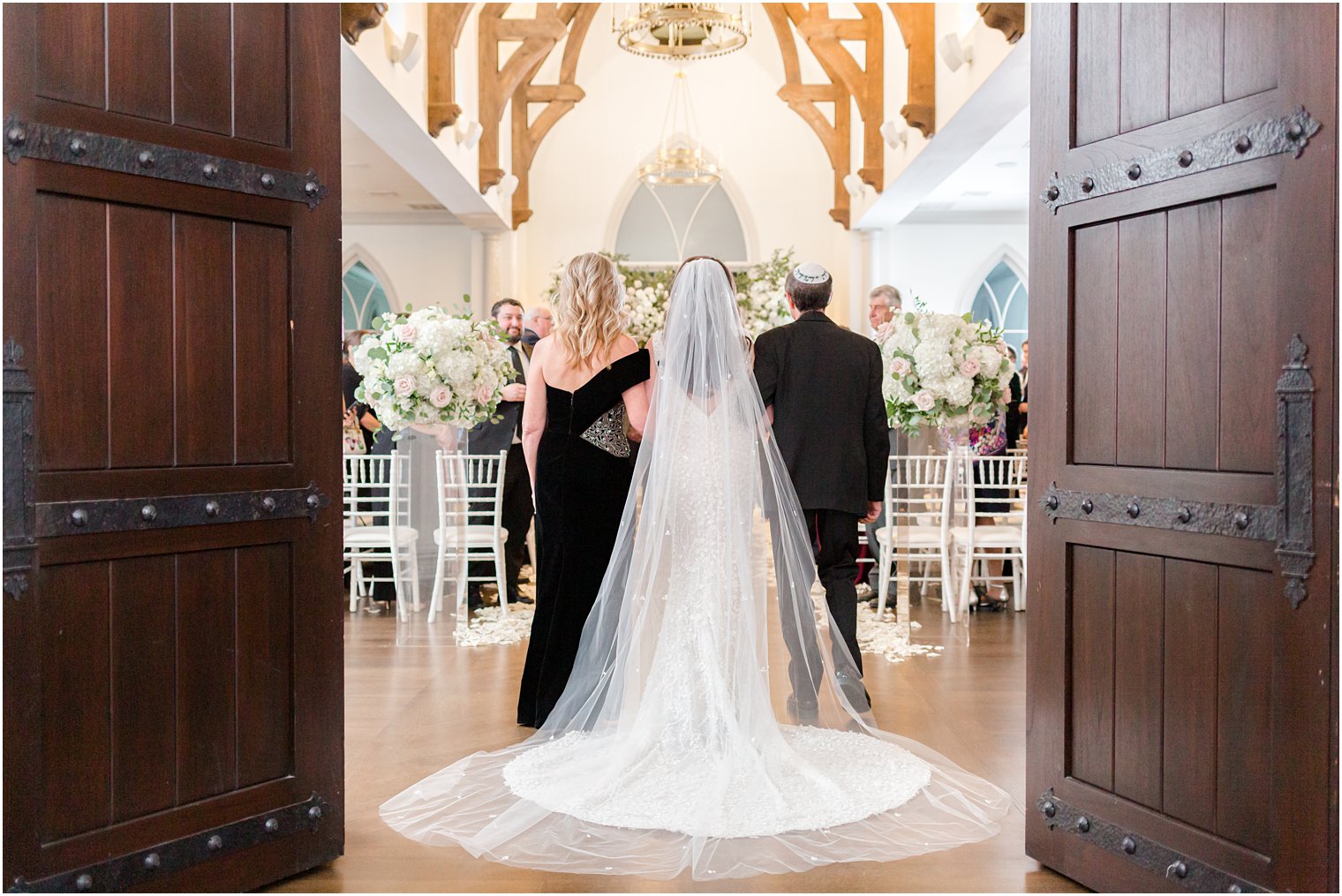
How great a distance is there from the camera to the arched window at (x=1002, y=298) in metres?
15.7

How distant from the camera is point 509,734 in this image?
13.8 feet

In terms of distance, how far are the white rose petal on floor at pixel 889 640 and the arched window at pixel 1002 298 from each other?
33.3 feet

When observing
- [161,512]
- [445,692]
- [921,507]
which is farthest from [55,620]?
[921,507]

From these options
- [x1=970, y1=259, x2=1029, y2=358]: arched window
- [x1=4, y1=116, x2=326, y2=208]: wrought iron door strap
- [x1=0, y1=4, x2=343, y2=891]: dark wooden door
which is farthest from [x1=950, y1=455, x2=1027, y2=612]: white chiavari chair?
[x1=970, y1=259, x2=1029, y2=358]: arched window

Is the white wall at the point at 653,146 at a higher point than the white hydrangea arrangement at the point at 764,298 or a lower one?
higher

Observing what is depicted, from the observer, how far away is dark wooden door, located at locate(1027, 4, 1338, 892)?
87.0 inches

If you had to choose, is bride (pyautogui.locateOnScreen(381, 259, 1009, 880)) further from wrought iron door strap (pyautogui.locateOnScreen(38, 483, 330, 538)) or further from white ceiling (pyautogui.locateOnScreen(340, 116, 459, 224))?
white ceiling (pyautogui.locateOnScreen(340, 116, 459, 224))

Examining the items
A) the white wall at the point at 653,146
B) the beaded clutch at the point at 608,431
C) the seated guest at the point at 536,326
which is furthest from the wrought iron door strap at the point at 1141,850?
the white wall at the point at 653,146

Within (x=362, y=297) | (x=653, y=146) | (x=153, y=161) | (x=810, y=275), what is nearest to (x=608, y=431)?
(x=810, y=275)

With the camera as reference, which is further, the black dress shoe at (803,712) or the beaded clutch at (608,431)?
the beaded clutch at (608,431)

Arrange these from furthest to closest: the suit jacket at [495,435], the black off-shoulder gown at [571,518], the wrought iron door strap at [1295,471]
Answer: the suit jacket at [495,435] → the black off-shoulder gown at [571,518] → the wrought iron door strap at [1295,471]

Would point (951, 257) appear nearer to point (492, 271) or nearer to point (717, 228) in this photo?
point (717, 228)

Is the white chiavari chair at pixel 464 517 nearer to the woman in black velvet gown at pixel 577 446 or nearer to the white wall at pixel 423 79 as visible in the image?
the woman in black velvet gown at pixel 577 446

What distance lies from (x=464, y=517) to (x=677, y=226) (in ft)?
32.8
